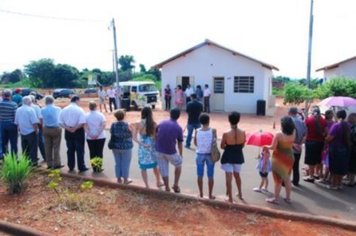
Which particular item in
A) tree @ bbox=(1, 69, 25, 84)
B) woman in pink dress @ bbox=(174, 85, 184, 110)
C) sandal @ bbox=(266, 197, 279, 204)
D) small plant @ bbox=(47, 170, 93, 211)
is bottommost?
sandal @ bbox=(266, 197, 279, 204)

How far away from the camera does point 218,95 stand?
A: 79.9 ft

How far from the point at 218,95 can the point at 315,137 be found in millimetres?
16801

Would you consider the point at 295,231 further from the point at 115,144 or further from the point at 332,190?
the point at 115,144

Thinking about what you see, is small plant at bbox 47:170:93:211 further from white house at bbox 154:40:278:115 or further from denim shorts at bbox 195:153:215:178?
white house at bbox 154:40:278:115

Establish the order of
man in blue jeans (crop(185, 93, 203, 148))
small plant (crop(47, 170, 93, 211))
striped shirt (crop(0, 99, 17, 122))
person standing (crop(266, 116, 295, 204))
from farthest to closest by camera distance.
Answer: man in blue jeans (crop(185, 93, 203, 148)) → striped shirt (crop(0, 99, 17, 122)) → person standing (crop(266, 116, 295, 204)) → small plant (crop(47, 170, 93, 211))

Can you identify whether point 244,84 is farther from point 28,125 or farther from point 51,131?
point 28,125

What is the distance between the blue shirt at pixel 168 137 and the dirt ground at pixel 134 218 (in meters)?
0.87

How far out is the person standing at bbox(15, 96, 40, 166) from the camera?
8539mm

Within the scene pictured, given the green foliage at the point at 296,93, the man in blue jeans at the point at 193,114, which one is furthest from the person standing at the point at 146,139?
the green foliage at the point at 296,93

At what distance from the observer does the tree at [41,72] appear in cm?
6506

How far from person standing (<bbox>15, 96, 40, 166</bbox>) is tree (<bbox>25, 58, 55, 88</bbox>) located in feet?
197

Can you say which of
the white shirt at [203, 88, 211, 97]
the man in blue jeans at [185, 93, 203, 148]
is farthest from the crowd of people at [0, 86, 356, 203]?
the white shirt at [203, 88, 211, 97]

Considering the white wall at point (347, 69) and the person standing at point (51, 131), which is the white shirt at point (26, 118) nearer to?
the person standing at point (51, 131)

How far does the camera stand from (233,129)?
623 centimetres
